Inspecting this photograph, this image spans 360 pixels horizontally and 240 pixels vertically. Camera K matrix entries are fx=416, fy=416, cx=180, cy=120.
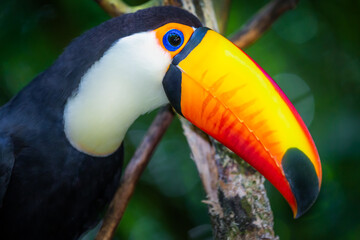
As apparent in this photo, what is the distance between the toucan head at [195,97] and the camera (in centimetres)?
126

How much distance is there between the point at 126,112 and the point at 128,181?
45 centimetres

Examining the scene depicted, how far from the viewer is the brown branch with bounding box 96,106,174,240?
5.85ft

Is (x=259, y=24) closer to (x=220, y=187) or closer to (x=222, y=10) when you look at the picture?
(x=222, y=10)

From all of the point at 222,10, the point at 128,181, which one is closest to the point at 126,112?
the point at 128,181

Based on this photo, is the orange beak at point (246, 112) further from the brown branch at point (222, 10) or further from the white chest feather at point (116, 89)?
the brown branch at point (222, 10)

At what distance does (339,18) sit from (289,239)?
151 centimetres

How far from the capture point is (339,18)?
280cm

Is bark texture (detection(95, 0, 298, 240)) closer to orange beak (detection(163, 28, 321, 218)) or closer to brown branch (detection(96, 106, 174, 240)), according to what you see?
brown branch (detection(96, 106, 174, 240))

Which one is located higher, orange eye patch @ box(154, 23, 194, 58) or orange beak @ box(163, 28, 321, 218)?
orange eye patch @ box(154, 23, 194, 58)

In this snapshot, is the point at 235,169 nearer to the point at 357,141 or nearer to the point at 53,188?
the point at 53,188

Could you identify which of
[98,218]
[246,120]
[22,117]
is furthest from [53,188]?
[246,120]

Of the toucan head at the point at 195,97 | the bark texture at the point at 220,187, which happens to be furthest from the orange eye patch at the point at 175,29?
the bark texture at the point at 220,187

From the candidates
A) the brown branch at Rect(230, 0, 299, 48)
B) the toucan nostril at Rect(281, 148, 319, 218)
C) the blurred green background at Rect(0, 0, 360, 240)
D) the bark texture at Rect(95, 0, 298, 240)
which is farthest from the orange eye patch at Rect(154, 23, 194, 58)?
the blurred green background at Rect(0, 0, 360, 240)

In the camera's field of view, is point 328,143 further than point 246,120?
Yes
